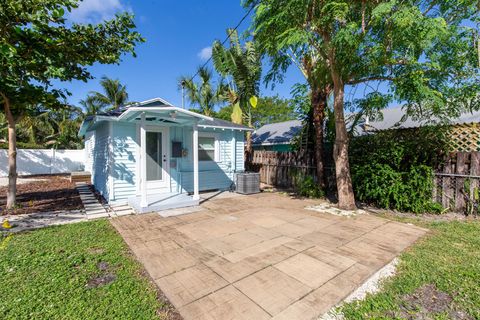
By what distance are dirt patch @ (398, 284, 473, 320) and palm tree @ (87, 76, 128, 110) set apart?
22.3 meters

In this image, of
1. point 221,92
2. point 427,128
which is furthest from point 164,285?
point 221,92

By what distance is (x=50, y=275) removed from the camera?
2959 mm

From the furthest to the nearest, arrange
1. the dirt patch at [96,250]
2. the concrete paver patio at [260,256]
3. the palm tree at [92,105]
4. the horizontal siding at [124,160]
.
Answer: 1. the palm tree at [92,105]
2. the horizontal siding at [124,160]
3. the dirt patch at [96,250]
4. the concrete paver patio at [260,256]

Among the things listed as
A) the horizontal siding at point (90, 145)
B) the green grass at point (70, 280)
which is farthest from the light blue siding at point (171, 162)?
the green grass at point (70, 280)

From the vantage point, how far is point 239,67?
11.1 m

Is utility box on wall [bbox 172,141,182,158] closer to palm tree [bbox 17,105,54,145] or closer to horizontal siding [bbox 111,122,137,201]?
horizontal siding [bbox 111,122,137,201]

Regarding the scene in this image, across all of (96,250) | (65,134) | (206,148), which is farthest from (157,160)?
(65,134)

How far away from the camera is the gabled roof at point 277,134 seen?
607 inches

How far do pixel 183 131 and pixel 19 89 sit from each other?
417 cm

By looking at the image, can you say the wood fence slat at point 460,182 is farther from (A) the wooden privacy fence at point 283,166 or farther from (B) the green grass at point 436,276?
(A) the wooden privacy fence at point 283,166

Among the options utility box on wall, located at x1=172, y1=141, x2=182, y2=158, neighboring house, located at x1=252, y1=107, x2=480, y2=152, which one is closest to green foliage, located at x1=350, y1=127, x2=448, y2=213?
neighboring house, located at x1=252, y1=107, x2=480, y2=152

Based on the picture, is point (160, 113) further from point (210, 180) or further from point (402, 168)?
point (402, 168)

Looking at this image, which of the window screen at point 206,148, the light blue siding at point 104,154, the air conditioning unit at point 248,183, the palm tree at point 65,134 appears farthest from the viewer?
the palm tree at point 65,134

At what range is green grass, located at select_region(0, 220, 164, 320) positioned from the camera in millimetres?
2312
